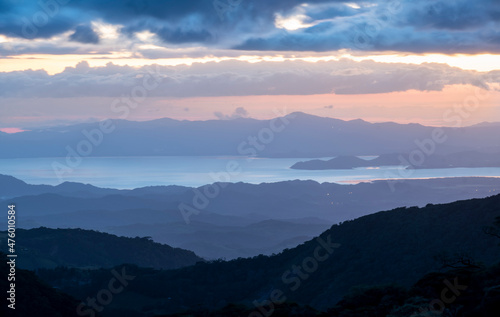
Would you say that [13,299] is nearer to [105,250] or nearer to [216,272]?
[216,272]

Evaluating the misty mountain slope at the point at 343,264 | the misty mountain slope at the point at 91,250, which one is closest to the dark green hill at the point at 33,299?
the misty mountain slope at the point at 343,264

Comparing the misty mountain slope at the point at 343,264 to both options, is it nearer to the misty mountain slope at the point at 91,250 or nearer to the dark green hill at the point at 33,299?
the dark green hill at the point at 33,299

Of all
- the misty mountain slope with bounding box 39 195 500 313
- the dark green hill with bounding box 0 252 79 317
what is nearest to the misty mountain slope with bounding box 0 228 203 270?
the misty mountain slope with bounding box 39 195 500 313

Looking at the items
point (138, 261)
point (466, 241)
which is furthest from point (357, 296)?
point (138, 261)

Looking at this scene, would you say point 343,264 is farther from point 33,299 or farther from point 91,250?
point 91,250

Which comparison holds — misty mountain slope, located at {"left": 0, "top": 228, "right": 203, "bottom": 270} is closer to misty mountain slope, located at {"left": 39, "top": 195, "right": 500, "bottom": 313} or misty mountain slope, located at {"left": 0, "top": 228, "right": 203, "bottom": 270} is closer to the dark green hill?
misty mountain slope, located at {"left": 39, "top": 195, "right": 500, "bottom": 313}
